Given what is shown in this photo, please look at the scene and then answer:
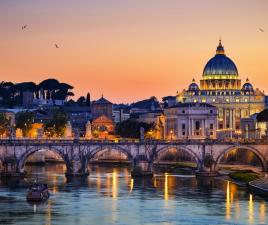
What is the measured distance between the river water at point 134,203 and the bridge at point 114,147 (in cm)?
489

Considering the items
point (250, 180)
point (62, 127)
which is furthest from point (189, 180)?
point (62, 127)

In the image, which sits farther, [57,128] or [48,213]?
[57,128]

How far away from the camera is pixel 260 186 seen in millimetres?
116938

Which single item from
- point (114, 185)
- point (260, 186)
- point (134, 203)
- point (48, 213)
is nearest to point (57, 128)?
point (114, 185)

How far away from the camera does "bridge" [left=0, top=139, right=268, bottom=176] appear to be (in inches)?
5630

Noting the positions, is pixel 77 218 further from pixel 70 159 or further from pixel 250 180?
pixel 70 159

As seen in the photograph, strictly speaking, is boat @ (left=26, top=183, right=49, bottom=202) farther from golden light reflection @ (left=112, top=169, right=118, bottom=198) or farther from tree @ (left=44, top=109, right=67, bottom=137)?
tree @ (left=44, top=109, right=67, bottom=137)

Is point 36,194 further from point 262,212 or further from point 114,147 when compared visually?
point 114,147

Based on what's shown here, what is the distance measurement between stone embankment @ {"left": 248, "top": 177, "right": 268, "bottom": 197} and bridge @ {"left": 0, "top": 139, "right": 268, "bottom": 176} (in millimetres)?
19569

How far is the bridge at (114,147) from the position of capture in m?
143

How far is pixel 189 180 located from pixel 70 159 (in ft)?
55.9

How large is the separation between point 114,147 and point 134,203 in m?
36.7

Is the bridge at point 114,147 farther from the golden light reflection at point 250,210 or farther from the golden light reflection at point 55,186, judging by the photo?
the golden light reflection at point 250,210

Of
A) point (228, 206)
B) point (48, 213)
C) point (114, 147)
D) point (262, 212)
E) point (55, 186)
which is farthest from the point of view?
point (114, 147)
